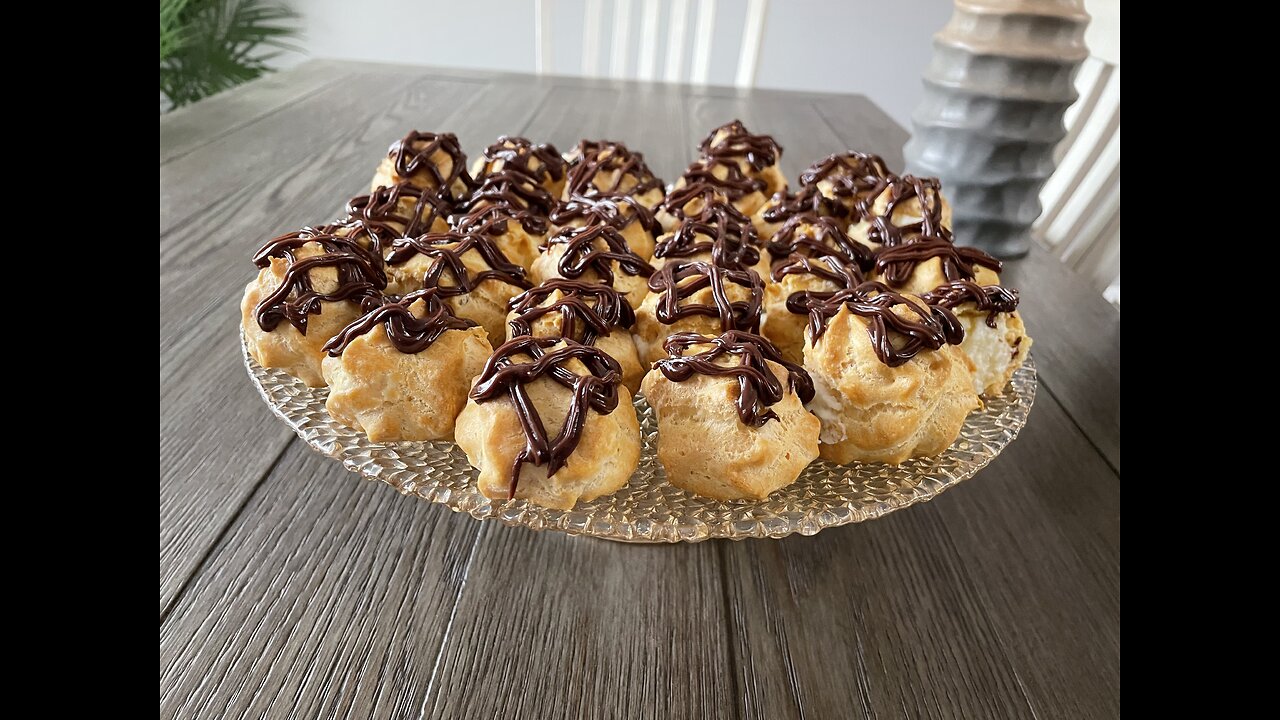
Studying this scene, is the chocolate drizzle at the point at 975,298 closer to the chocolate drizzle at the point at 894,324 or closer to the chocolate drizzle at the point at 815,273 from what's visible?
the chocolate drizzle at the point at 894,324

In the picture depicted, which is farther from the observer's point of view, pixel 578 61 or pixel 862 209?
pixel 578 61

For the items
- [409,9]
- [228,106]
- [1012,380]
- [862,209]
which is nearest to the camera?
[1012,380]

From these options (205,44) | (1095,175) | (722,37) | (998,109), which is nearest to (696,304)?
(998,109)

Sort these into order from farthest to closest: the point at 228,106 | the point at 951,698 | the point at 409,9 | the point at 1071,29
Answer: the point at 409,9 → the point at 228,106 → the point at 1071,29 → the point at 951,698

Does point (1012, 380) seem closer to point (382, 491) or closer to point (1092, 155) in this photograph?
point (382, 491)

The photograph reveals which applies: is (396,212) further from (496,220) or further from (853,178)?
(853,178)

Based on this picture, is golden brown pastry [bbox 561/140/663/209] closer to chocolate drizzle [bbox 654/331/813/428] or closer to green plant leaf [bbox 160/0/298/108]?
chocolate drizzle [bbox 654/331/813/428]

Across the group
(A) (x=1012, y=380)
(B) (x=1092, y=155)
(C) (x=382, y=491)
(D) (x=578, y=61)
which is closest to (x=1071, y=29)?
(B) (x=1092, y=155)
